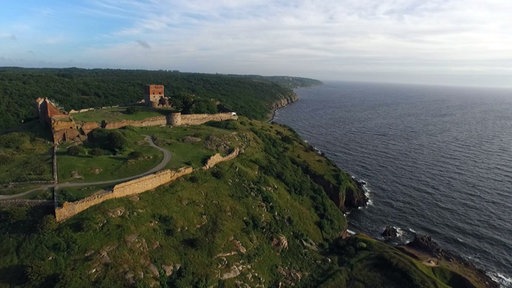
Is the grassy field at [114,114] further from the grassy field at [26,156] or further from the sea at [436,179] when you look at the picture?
the sea at [436,179]

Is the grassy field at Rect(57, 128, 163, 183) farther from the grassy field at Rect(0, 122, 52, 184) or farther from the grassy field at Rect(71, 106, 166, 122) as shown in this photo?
the grassy field at Rect(71, 106, 166, 122)

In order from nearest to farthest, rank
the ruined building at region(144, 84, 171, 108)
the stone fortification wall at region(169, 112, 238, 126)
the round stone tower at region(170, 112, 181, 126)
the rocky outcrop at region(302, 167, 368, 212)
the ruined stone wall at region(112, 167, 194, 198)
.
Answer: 1. the ruined stone wall at region(112, 167, 194, 198)
2. the rocky outcrop at region(302, 167, 368, 212)
3. the round stone tower at region(170, 112, 181, 126)
4. the stone fortification wall at region(169, 112, 238, 126)
5. the ruined building at region(144, 84, 171, 108)

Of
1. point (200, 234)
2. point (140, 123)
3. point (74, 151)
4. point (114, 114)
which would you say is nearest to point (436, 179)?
point (200, 234)

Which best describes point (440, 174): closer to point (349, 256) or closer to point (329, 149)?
point (329, 149)

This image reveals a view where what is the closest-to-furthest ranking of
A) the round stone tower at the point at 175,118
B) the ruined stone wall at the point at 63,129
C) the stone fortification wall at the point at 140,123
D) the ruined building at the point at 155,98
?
1. the ruined stone wall at the point at 63,129
2. the stone fortification wall at the point at 140,123
3. the round stone tower at the point at 175,118
4. the ruined building at the point at 155,98

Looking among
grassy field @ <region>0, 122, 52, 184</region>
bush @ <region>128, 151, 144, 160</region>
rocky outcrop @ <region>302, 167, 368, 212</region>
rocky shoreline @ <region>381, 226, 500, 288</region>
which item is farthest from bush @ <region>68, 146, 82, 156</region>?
rocky shoreline @ <region>381, 226, 500, 288</region>

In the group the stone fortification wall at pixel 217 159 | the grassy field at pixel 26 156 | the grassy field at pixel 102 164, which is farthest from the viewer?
the stone fortification wall at pixel 217 159

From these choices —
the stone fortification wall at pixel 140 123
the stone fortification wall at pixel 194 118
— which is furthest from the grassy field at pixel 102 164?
the stone fortification wall at pixel 194 118

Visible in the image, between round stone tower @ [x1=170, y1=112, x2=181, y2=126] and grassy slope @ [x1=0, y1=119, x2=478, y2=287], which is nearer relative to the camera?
grassy slope @ [x1=0, y1=119, x2=478, y2=287]
